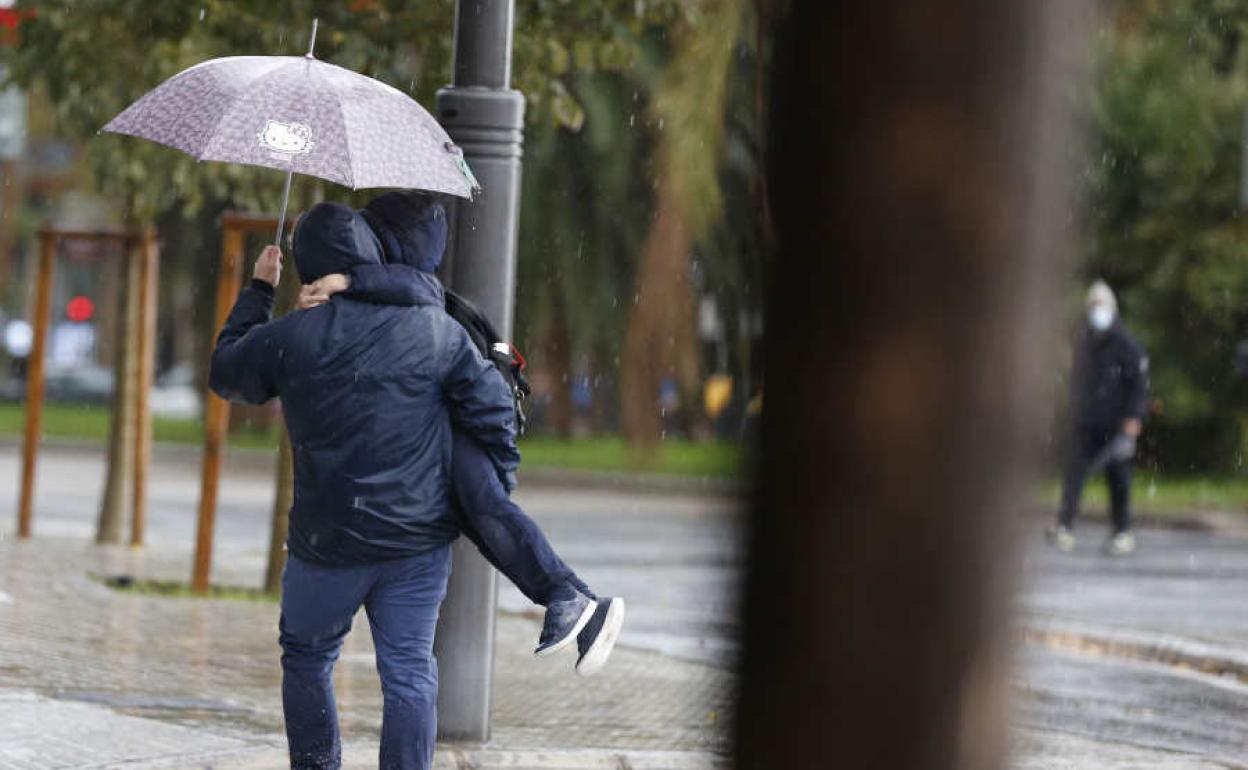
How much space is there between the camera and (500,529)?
5625 millimetres

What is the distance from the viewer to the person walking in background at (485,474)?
558cm

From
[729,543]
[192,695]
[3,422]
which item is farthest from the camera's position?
[3,422]

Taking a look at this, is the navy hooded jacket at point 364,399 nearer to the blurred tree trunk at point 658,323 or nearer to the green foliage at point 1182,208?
the blurred tree trunk at point 658,323

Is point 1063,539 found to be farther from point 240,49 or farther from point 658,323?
point 658,323

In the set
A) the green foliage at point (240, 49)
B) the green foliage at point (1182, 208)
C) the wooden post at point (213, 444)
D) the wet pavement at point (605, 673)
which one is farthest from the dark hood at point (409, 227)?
the green foliage at point (1182, 208)

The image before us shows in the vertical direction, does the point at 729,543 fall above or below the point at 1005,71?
below

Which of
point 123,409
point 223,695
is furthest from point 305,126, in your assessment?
point 123,409

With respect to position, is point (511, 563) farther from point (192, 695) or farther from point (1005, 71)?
point (1005, 71)

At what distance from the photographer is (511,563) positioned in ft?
18.6

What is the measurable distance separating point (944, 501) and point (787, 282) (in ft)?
0.87

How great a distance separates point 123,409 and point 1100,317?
7107 mm

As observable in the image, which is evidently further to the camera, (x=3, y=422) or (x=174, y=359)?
(x=174, y=359)

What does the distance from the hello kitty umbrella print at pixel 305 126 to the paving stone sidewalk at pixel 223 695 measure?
1770 mm

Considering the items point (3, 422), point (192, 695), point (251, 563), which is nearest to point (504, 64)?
point (192, 695)
